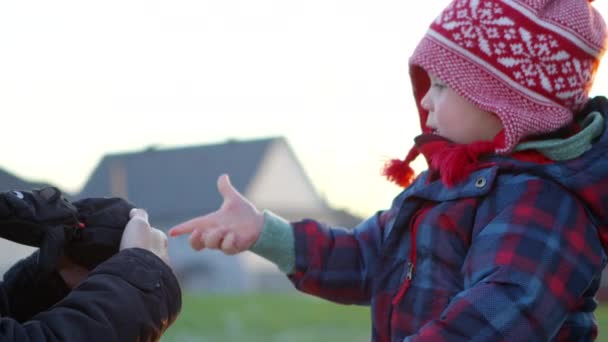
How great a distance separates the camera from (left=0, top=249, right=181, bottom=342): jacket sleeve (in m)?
1.01

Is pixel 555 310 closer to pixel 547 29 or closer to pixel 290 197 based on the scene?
pixel 547 29

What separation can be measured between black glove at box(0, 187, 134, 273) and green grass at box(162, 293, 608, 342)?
657 cm

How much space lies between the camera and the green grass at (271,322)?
830cm

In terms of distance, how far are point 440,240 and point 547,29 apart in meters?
0.42

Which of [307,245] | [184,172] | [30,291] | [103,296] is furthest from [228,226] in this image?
[184,172]

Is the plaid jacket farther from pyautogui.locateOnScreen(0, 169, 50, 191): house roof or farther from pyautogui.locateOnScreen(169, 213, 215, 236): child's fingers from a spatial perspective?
pyautogui.locateOnScreen(0, 169, 50, 191): house roof

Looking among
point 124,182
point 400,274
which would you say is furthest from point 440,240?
point 124,182

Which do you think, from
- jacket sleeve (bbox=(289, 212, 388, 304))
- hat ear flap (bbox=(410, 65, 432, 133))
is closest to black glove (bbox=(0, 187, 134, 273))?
jacket sleeve (bbox=(289, 212, 388, 304))

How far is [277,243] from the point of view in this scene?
1.69 metres

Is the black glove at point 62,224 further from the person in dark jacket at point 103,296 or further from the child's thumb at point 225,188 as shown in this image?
the child's thumb at point 225,188

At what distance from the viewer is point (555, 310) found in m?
1.28

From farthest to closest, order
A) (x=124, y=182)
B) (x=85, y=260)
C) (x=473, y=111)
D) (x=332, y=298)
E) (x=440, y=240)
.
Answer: (x=124, y=182), (x=332, y=298), (x=473, y=111), (x=440, y=240), (x=85, y=260)

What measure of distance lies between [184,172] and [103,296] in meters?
26.2

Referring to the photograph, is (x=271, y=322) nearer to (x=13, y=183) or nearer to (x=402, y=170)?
(x=402, y=170)
